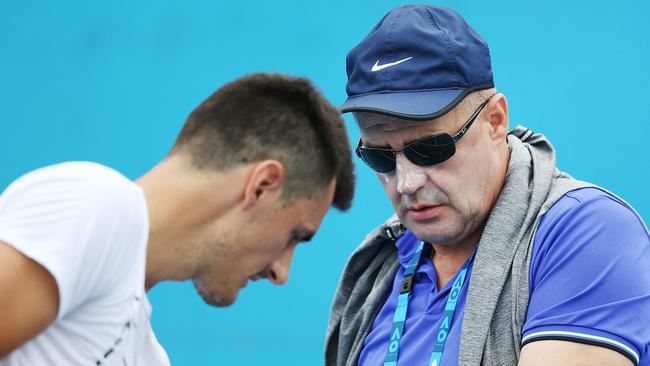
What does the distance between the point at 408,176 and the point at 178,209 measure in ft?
2.56

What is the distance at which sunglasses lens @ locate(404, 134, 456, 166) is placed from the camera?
2090mm

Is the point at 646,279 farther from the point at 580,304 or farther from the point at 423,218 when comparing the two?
the point at 423,218

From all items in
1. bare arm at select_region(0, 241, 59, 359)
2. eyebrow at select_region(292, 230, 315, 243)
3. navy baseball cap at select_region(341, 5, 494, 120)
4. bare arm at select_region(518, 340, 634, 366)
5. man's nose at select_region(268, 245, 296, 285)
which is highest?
navy baseball cap at select_region(341, 5, 494, 120)

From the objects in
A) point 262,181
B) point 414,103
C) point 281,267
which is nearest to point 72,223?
point 262,181

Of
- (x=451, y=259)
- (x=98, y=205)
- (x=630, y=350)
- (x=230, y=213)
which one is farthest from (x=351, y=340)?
(x=98, y=205)

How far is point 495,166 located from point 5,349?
3.98 ft

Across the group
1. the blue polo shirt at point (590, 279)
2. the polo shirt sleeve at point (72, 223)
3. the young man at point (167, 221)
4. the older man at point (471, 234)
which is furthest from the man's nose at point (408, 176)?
the polo shirt sleeve at point (72, 223)

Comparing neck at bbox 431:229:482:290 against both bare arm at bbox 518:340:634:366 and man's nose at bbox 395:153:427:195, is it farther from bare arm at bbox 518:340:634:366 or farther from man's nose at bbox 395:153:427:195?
bare arm at bbox 518:340:634:366

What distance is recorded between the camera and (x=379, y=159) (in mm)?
2189

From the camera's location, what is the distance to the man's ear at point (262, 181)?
1.55 meters

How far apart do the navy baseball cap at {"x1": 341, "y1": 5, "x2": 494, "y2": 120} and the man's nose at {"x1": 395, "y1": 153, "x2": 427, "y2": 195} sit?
131mm

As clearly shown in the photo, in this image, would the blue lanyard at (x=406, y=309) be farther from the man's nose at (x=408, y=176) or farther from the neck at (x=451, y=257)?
the man's nose at (x=408, y=176)

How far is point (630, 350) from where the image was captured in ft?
5.97

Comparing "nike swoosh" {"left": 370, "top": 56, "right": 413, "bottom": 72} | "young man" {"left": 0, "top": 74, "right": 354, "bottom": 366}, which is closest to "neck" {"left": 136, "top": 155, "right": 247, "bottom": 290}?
"young man" {"left": 0, "top": 74, "right": 354, "bottom": 366}
